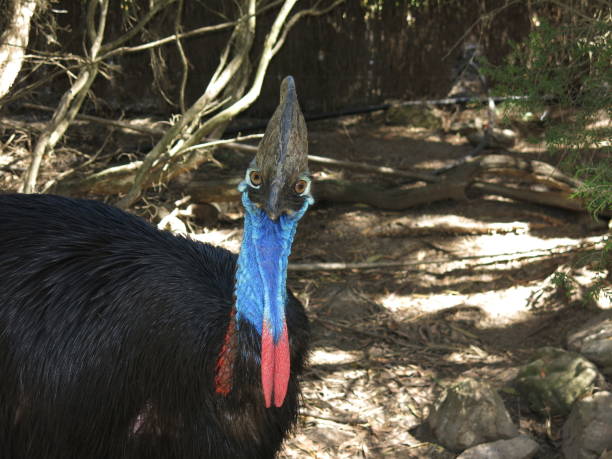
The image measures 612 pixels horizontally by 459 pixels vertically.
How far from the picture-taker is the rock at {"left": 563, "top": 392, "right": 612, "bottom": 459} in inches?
110

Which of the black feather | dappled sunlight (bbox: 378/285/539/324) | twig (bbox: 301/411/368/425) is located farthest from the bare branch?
dappled sunlight (bbox: 378/285/539/324)

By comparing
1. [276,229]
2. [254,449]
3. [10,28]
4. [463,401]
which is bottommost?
[463,401]

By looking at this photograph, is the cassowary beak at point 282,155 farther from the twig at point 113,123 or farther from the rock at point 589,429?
the twig at point 113,123

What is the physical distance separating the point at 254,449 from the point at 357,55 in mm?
5445

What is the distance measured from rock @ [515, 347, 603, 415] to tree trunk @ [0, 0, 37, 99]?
10.1 ft

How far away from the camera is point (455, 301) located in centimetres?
437

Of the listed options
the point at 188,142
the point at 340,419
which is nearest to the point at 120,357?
the point at 340,419

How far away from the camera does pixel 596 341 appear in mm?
3402

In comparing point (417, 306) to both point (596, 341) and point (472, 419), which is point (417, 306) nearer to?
point (596, 341)

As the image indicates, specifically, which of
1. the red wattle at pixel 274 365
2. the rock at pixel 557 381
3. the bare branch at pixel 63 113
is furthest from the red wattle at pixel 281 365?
the bare branch at pixel 63 113

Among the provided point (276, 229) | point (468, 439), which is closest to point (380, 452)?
point (468, 439)

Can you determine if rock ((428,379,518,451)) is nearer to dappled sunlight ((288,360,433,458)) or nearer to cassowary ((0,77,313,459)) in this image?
dappled sunlight ((288,360,433,458))

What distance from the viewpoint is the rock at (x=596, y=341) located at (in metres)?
3.32

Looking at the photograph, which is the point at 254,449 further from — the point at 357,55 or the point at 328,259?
the point at 357,55
